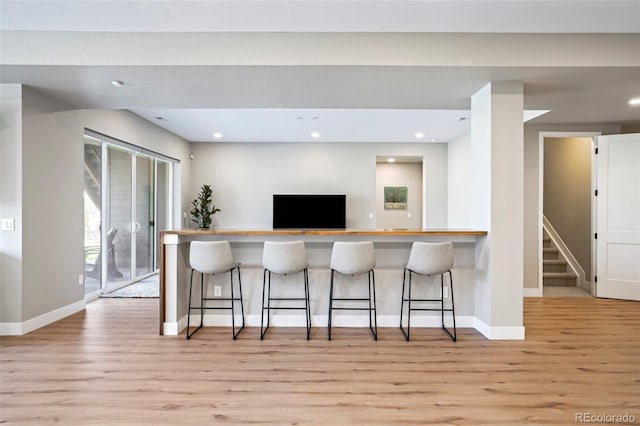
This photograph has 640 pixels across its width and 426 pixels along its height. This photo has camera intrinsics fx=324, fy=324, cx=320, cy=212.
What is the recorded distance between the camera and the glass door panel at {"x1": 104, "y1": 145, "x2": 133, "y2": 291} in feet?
16.3

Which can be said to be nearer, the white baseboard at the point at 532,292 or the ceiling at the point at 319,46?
the ceiling at the point at 319,46

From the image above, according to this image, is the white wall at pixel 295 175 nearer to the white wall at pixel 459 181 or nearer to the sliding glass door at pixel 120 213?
the white wall at pixel 459 181

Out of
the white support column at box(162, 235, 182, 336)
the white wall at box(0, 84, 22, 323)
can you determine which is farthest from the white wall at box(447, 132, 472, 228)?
the white wall at box(0, 84, 22, 323)

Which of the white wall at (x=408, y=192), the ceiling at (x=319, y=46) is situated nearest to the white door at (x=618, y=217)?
the ceiling at (x=319, y=46)

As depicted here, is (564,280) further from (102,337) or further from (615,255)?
(102,337)

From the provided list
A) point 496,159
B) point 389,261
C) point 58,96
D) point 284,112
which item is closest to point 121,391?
point 389,261

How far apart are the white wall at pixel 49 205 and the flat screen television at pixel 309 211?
3694 millimetres

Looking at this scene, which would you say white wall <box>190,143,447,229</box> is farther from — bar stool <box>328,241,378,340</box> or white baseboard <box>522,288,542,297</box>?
bar stool <box>328,241,378,340</box>

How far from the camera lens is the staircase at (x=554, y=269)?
5410mm

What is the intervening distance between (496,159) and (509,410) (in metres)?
2.12

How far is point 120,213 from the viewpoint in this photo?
5.19 metres

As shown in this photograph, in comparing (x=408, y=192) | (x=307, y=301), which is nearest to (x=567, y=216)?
(x=408, y=192)

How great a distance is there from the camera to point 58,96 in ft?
11.5

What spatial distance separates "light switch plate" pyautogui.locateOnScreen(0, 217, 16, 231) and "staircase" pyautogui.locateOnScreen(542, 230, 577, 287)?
7220 millimetres
